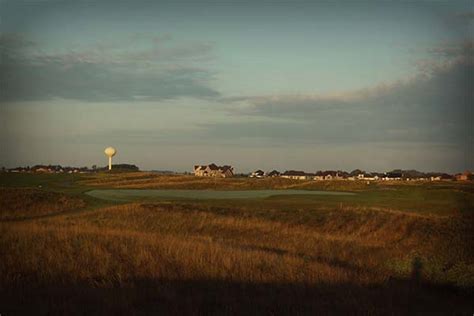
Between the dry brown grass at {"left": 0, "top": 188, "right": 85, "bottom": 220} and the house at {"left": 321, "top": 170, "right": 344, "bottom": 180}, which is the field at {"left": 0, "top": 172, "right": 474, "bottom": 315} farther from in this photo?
the house at {"left": 321, "top": 170, "right": 344, "bottom": 180}

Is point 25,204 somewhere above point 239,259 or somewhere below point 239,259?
above

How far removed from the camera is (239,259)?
9.02 m

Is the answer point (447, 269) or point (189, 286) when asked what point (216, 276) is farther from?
point (447, 269)

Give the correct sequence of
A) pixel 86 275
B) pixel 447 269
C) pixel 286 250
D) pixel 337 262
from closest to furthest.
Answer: pixel 86 275 < pixel 447 269 < pixel 337 262 < pixel 286 250

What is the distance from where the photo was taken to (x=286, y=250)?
12.2 m

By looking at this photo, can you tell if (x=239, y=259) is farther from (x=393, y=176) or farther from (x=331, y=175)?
(x=331, y=175)

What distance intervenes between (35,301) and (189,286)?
2.05m

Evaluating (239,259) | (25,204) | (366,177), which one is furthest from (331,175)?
(239,259)

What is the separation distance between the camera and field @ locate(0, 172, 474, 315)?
6.48 m

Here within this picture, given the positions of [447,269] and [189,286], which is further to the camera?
[447,269]

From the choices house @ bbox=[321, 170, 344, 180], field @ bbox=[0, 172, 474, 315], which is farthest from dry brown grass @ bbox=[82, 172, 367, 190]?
field @ bbox=[0, 172, 474, 315]

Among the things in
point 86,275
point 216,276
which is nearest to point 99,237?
→ point 86,275

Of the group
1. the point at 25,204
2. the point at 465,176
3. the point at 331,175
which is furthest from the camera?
the point at 331,175

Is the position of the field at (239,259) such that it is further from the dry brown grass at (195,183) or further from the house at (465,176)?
the dry brown grass at (195,183)
